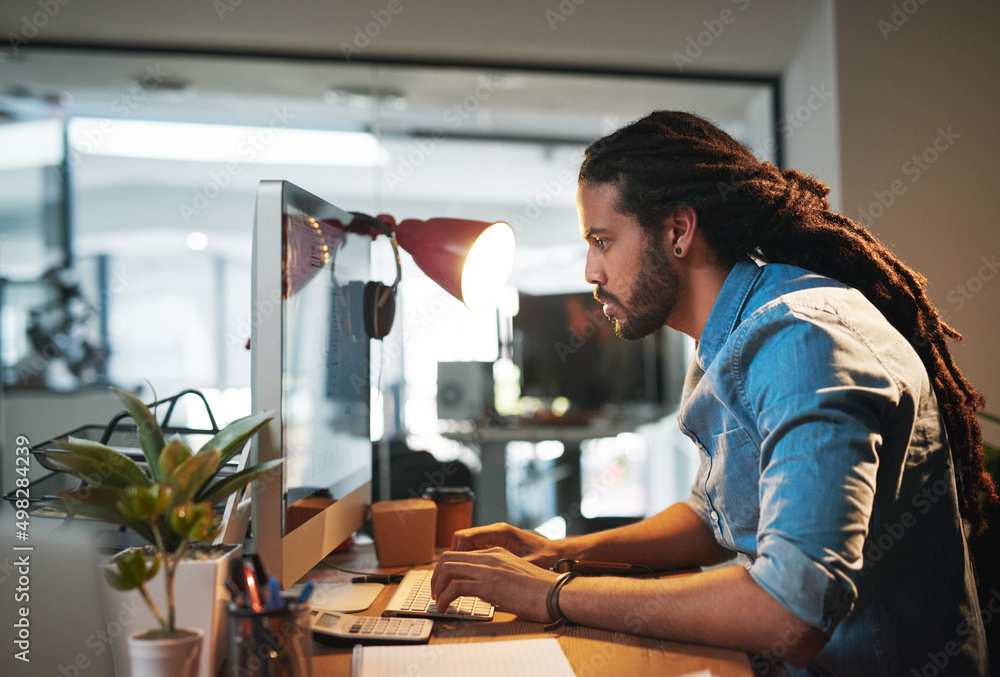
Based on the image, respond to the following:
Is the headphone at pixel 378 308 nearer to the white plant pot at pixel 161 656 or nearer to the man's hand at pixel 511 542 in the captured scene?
the man's hand at pixel 511 542

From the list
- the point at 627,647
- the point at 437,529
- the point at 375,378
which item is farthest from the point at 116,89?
the point at 627,647

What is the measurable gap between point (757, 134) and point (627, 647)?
221cm

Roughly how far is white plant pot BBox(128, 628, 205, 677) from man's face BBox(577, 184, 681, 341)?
84cm

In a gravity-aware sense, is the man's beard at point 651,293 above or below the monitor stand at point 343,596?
above

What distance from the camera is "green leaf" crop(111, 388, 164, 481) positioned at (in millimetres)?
814

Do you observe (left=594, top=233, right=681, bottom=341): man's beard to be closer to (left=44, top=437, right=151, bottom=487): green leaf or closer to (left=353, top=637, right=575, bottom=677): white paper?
(left=353, top=637, right=575, bottom=677): white paper

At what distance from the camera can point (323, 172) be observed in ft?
8.66

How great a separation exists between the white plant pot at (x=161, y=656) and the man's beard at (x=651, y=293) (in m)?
0.85

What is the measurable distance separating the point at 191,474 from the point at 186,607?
0.53 ft
